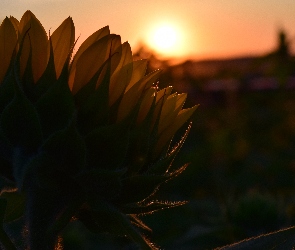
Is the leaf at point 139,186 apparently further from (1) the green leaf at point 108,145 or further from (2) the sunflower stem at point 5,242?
(2) the sunflower stem at point 5,242

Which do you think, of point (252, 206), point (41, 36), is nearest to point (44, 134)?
point (41, 36)

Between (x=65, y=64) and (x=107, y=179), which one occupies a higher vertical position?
→ (x=65, y=64)

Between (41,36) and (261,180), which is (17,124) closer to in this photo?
(41,36)

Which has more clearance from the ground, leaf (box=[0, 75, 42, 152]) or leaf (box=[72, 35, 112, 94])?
leaf (box=[72, 35, 112, 94])

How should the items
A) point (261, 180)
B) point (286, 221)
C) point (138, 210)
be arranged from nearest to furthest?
point (138, 210) < point (286, 221) < point (261, 180)

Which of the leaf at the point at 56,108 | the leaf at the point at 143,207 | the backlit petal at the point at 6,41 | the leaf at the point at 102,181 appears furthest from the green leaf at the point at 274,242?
the backlit petal at the point at 6,41

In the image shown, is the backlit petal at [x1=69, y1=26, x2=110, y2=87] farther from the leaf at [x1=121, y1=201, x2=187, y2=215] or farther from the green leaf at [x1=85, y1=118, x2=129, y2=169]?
the leaf at [x1=121, y1=201, x2=187, y2=215]

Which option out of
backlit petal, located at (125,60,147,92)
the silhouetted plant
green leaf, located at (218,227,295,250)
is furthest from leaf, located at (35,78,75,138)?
green leaf, located at (218,227,295,250)
